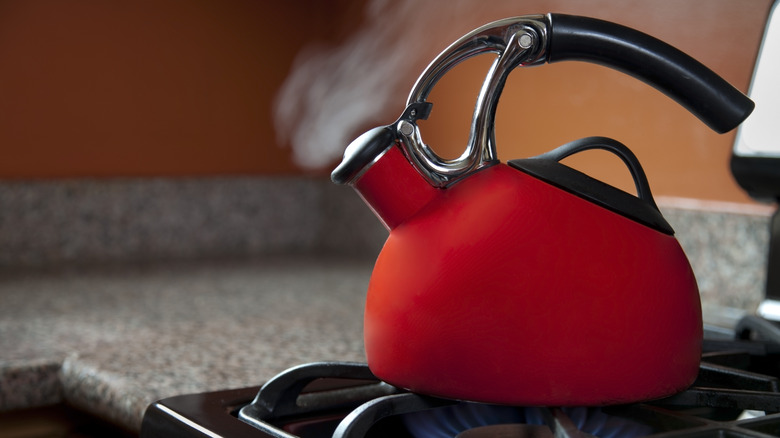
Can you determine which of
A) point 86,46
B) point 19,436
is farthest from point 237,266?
point 19,436

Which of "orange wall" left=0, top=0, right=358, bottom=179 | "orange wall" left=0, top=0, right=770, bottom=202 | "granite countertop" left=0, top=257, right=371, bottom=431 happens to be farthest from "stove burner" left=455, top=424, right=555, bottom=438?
"orange wall" left=0, top=0, right=358, bottom=179

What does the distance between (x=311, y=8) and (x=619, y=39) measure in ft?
4.67

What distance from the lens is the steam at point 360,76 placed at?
148 cm

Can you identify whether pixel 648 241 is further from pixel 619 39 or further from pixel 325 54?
pixel 325 54

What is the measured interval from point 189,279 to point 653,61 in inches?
39.2

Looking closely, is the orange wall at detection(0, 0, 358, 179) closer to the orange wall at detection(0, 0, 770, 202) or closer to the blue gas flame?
the orange wall at detection(0, 0, 770, 202)

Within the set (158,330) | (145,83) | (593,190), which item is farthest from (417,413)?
(145,83)

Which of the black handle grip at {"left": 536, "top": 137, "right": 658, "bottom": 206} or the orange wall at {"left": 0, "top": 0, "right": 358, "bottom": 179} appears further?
the orange wall at {"left": 0, "top": 0, "right": 358, "bottom": 179}

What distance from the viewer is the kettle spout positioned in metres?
0.44

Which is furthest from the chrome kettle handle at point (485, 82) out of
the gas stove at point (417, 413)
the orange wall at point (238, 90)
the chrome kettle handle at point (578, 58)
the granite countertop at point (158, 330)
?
the orange wall at point (238, 90)

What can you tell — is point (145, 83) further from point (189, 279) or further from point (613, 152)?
point (613, 152)

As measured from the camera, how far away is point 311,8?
1.78 meters

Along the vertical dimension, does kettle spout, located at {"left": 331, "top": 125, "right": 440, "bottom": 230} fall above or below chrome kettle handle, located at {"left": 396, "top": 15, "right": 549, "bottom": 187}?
below

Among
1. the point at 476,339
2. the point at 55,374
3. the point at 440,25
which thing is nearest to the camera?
the point at 476,339
